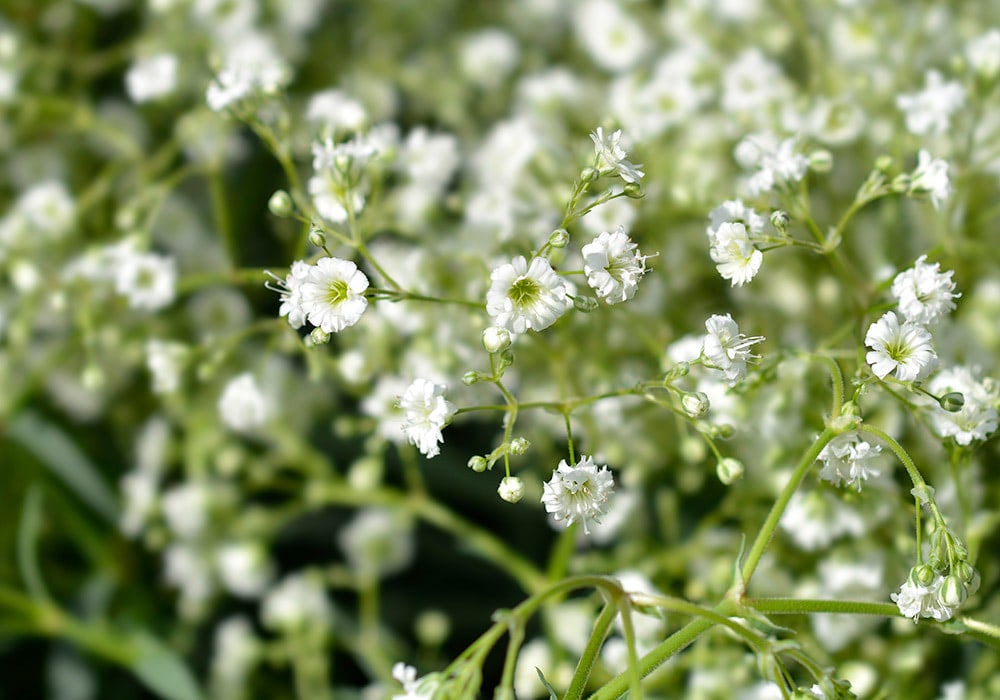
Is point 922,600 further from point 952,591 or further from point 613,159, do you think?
point 613,159

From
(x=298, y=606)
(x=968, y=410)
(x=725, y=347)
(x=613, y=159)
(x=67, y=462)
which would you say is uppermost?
(x=613, y=159)

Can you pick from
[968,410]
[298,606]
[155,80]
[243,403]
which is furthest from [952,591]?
[155,80]

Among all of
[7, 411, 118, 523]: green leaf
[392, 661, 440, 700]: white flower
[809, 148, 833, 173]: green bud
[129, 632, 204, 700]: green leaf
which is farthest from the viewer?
[7, 411, 118, 523]: green leaf

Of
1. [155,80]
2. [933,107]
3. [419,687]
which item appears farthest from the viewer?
[155,80]

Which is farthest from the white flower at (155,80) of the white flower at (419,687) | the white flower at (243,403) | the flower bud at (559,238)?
the white flower at (419,687)

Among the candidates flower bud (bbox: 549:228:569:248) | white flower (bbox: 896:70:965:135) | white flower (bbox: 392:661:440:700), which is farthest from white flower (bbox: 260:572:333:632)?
white flower (bbox: 896:70:965:135)

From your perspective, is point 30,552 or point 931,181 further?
point 30,552

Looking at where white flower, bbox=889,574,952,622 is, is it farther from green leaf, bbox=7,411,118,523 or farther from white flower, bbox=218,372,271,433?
green leaf, bbox=7,411,118,523
